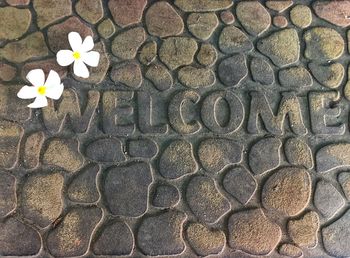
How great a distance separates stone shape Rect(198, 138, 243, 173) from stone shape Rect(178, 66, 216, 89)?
14 cm

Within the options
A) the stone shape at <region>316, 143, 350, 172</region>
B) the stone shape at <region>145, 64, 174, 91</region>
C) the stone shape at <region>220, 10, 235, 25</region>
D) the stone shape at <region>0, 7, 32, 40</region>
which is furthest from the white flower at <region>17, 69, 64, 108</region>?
the stone shape at <region>316, 143, 350, 172</region>

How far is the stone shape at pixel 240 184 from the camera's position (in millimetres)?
1136

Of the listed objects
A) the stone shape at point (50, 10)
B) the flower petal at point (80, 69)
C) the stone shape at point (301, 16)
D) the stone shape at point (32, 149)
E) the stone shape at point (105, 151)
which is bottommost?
the stone shape at point (32, 149)

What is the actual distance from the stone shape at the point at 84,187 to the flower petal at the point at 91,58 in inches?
9.6

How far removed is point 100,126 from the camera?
3.74ft

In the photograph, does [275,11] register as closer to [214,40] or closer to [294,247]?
[214,40]

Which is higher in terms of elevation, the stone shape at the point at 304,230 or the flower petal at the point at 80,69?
the flower petal at the point at 80,69

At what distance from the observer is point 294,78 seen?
3.87ft

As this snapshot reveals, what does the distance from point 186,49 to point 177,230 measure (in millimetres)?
428

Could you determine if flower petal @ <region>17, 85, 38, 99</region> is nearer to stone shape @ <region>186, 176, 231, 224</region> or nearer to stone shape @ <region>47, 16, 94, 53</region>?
stone shape @ <region>47, 16, 94, 53</region>

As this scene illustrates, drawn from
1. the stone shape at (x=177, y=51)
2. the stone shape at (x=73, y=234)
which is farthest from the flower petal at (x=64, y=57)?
the stone shape at (x=73, y=234)

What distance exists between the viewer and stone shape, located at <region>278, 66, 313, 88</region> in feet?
3.87

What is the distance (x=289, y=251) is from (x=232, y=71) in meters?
0.44

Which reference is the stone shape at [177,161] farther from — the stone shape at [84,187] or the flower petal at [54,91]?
the flower petal at [54,91]
